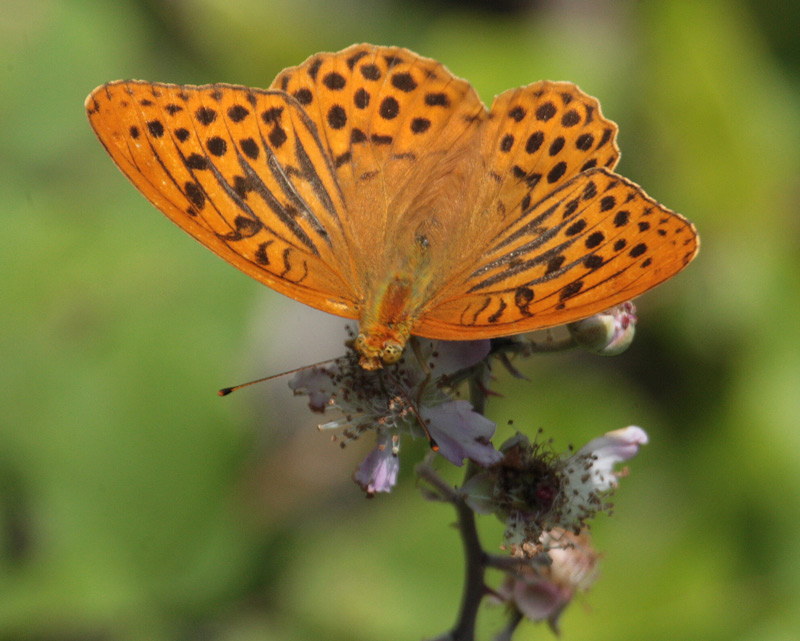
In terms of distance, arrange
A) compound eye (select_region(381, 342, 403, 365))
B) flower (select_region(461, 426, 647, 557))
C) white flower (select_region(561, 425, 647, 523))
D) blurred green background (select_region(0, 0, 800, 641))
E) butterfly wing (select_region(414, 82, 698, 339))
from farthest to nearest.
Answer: blurred green background (select_region(0, 0, 800, 641)) < white flower (select_region(561, 425, 647, 523)) < flower (select_region(461, 426, 647, 557)) < compound eye (select_region(381, 342, 403, 365)) < butterfly wing (select_region(414, 82, 698, 339))

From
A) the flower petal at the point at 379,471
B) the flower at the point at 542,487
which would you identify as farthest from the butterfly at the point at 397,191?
the flower at the point at 542,487

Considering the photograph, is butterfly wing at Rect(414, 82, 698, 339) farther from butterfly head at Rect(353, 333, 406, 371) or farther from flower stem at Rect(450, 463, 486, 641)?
flower stem at Rect(450, 463, 486, 641)

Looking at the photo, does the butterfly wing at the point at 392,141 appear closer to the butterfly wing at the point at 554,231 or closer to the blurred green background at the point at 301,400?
A: the butterfly wing at the point at 554,231

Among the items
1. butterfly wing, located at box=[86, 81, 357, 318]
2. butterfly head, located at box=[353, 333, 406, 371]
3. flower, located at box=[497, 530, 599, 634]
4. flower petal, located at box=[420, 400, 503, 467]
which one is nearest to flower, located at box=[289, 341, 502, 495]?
flower petal, located at box=[420, 400, 503, 467]

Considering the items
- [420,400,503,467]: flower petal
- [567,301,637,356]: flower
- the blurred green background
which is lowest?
the blurred green background

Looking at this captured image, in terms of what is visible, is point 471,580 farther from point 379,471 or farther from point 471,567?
point 379,471

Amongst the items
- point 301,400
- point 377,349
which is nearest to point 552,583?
point 377,349

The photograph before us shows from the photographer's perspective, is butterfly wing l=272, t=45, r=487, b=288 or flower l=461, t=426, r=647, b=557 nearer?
flower l=461, t=426, r=647, b=557
